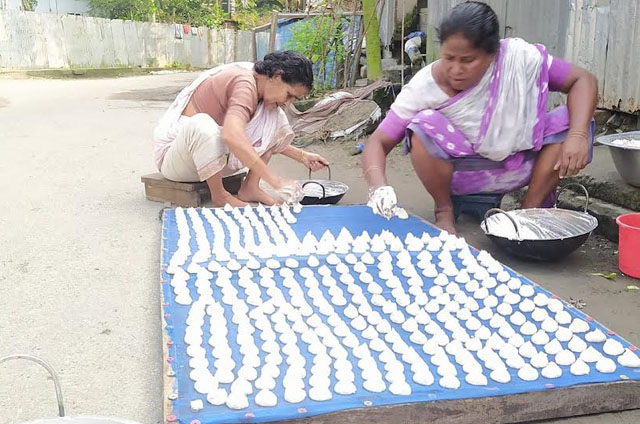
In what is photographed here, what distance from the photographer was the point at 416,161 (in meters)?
2.96

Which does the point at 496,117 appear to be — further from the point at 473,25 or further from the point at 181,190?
the point at 181,190

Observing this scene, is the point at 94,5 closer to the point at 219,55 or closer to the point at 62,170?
the point at 219,55

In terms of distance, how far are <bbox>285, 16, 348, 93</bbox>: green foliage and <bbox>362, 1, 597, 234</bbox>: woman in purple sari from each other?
5.01 m

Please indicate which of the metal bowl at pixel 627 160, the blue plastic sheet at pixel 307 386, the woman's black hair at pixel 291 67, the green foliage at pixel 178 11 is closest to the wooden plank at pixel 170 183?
the woman's black hair at pixel 291 67

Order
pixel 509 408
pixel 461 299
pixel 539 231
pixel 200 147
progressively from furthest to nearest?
pixel 200 147 → pixel 539 231 → pixel 461 299 → pixel 509 408

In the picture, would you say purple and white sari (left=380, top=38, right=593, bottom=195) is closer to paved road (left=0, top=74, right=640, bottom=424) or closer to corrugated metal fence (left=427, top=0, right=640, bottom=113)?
paved road (left=0, top=74, right=640, bottom=424)

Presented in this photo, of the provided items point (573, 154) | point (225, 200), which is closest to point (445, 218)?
point (573, 154)

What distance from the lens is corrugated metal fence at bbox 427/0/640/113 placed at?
12.0ft

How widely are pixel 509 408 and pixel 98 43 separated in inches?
711

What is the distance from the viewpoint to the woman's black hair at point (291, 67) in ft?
9.90

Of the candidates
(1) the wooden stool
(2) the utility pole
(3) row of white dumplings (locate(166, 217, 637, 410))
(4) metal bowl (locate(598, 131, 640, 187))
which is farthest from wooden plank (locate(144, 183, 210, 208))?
(2) the utility pole

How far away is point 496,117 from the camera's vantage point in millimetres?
2797

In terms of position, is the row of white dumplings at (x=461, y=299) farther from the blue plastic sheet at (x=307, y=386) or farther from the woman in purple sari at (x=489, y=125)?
the woman in purple sari at (x=489, y=125)

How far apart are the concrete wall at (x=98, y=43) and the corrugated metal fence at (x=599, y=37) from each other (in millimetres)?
12793
